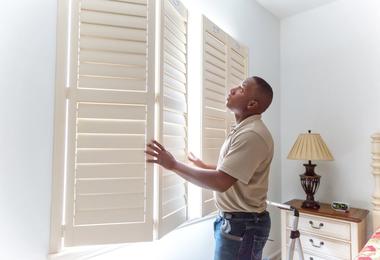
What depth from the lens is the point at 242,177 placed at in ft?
3.97

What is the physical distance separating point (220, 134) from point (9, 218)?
132 cm

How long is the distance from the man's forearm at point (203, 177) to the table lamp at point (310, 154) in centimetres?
137

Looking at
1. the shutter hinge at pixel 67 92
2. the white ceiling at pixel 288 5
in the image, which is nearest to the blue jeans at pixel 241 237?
the shutter hinge at pixel 67 92

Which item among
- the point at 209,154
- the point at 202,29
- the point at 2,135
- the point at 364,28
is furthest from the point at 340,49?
the point at 2,135

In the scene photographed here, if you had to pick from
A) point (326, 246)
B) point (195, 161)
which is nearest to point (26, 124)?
point (195, 161)

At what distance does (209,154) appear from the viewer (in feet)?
5.74

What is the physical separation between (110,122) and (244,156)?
64 cm

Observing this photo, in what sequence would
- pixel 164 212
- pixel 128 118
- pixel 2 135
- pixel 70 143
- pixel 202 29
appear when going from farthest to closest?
pixel 202 29, pixel 164 212, pixel 128 118, pixel 70 143, pixel 2 135

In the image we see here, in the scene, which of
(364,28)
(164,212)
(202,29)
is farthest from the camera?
(364,28)

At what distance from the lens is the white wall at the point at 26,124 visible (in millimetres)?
1015

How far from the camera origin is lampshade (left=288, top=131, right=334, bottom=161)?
225cm

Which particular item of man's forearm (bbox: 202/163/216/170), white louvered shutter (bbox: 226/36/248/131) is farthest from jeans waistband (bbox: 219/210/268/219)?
white louvered shutter (bbox: 226/36/248/131)

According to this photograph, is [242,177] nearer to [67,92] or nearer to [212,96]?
[212,96]

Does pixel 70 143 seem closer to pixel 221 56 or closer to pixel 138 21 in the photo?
pixel 138 21
